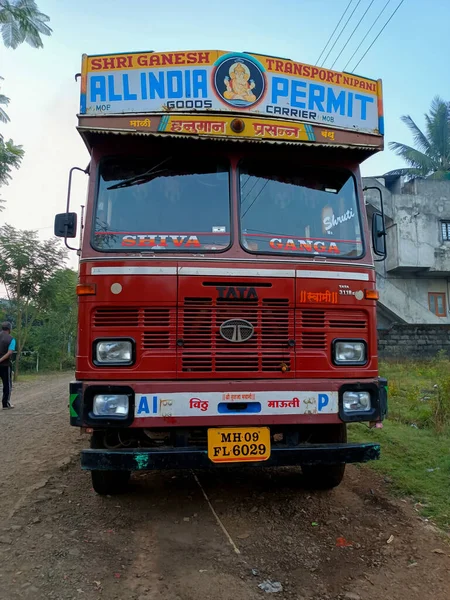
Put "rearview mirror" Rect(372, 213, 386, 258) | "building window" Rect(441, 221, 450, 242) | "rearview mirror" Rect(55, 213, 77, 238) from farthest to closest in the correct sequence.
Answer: "building window" Rect(441, 221, 450, 242) < "rearview mirror" Rect(372, 213, 386, 258) < "rearview mirror" Rect(55, 213, 77, 238)

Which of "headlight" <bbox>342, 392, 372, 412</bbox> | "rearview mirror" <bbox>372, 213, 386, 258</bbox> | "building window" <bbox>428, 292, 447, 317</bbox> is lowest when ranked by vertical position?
"headlight" <bbox>342, 392, 372, 412</bbox>

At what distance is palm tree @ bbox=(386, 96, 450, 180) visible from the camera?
26.9 m

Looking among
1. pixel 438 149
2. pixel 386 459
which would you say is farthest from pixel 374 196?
pixel 386 459

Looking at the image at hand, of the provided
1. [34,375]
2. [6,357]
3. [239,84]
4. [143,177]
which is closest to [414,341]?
[34,375]

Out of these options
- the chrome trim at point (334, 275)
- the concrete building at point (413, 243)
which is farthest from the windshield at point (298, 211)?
the concrete building at point (413, 243)

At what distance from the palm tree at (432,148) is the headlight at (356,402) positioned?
26317mm

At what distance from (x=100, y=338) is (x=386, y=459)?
340 cm

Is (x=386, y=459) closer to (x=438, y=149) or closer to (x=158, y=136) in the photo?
(x=158, y=136)

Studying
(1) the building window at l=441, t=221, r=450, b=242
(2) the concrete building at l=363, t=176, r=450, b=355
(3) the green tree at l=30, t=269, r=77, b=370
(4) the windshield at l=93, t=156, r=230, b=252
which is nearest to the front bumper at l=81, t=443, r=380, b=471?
(4) the windshield at l=93, t=156, r=230, b=252

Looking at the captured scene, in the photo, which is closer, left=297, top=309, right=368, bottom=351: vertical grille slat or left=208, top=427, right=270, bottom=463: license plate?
left=208, top=427, right=270, bottom=463: license plate

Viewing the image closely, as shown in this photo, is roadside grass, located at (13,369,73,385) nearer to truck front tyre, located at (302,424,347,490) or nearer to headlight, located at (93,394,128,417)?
truck front tyre, located at (302,424,347,490)

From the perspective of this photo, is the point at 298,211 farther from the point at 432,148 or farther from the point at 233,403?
the point at 432,148

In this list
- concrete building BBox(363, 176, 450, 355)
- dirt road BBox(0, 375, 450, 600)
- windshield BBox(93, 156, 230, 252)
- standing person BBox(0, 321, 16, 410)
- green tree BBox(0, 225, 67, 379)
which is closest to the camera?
dirt road BBox(0, 375, 450, 600)

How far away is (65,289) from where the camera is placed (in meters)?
18.9
